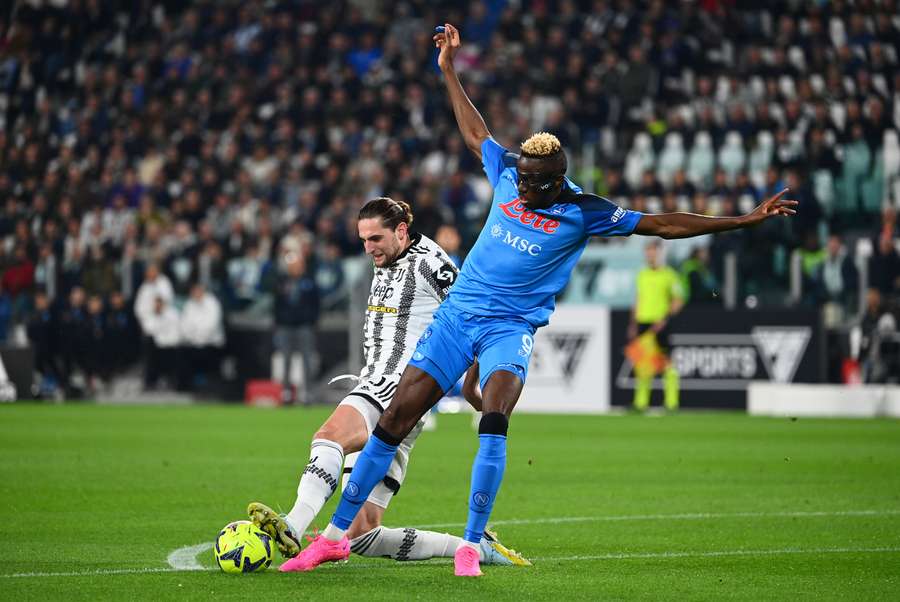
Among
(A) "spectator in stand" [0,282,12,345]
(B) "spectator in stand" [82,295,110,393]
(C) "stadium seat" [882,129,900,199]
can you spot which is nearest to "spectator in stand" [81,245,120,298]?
(B) "spectator in stand" [82,295,110,393]

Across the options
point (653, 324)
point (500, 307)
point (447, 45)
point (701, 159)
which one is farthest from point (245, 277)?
point (500, 307)

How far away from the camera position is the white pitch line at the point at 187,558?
287 inches

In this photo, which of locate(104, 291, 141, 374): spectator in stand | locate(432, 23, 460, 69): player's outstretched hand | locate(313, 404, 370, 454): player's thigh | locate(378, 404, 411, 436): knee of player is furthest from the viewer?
locate(104, 291, 141, 374): spectator in stand

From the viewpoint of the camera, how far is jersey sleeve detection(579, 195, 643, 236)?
7.57m

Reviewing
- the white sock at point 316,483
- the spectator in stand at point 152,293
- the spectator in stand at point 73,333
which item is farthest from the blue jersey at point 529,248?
the spectator in stand at point 73,333

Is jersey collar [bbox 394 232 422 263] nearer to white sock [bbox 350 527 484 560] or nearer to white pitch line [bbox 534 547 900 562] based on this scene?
white sock [bbox 350 527 484 560]

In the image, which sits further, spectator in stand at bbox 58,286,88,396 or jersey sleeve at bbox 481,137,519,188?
spectator in stand at bbox 58,286,88,396

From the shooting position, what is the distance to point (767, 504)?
34.8 ft

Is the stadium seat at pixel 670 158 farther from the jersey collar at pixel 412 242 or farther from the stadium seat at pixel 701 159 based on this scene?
the jersey collar at pixel 412 242

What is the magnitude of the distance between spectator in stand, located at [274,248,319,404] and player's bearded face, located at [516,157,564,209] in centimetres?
1600

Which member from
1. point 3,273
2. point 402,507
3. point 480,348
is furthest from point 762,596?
point 3,273

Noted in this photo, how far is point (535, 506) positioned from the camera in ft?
34.4

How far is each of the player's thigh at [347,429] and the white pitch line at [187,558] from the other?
897 millimetres

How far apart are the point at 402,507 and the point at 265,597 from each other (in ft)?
12.9
